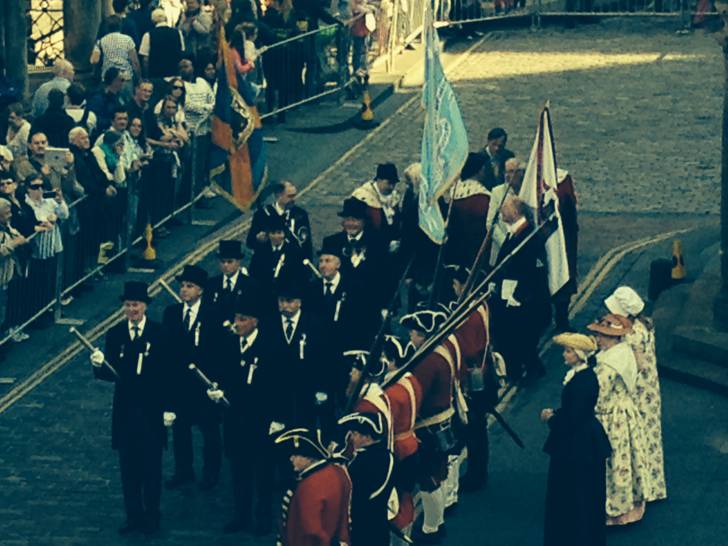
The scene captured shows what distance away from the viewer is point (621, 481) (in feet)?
69.9

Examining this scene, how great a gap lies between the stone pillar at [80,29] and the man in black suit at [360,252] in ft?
38.7

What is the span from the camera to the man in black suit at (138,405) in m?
21.5

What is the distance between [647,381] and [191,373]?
398 centimetres


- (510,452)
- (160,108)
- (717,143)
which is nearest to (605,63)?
(717,143)

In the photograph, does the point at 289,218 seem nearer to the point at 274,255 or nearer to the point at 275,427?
the point at 274,255

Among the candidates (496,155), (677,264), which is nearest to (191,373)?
(496,155)

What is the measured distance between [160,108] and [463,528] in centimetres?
1060

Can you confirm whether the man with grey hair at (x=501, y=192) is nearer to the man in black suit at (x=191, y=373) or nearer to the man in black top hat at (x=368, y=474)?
the man in black suit at (x=191, y=373)

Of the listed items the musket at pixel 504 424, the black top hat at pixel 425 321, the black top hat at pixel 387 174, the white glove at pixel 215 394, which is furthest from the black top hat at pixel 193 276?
the black top hat at pixel 387 174

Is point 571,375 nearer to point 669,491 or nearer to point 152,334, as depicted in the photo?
point 669,491

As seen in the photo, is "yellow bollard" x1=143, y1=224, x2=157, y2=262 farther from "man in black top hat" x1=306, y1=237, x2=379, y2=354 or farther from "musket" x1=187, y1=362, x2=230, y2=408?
"musket" x1=187, y1=362, x2=230, y2=408

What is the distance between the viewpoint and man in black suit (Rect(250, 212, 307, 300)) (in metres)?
24.7

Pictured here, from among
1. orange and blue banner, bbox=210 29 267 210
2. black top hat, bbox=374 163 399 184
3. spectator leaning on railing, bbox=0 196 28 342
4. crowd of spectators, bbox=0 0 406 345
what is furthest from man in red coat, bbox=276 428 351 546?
orange and blue banner, bbox=210 29 267 210

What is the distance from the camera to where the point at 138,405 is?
21.6 meters
